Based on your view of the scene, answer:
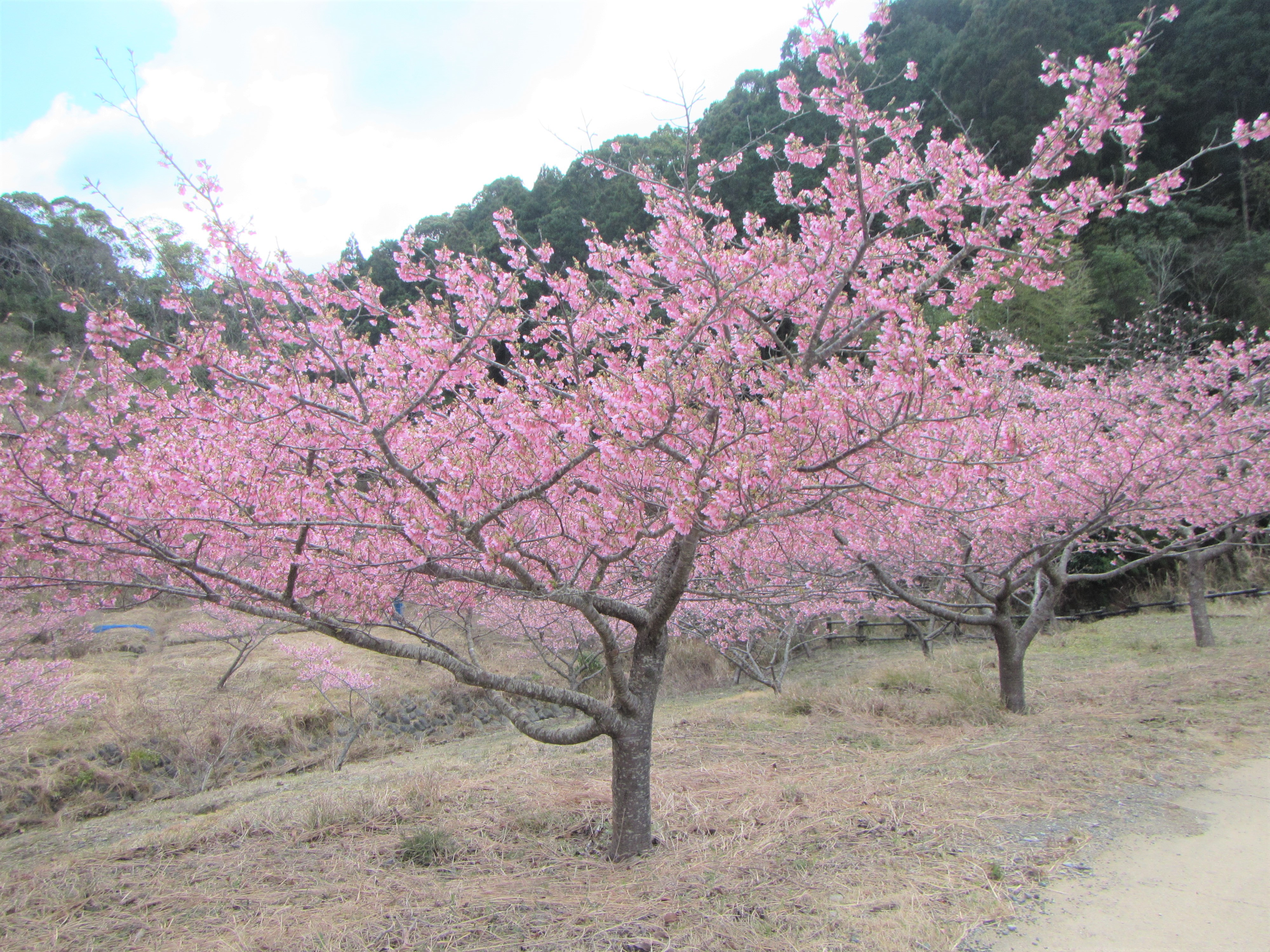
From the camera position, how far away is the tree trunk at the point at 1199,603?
362 inches

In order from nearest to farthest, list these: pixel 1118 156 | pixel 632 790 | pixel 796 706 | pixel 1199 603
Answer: pixel 632 790 → pixel 796 706 → pixel 1199 603 → pixel 1118 156

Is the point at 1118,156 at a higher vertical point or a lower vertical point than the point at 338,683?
higher

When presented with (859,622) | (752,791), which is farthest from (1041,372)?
(752,791)

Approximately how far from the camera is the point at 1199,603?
9.22m

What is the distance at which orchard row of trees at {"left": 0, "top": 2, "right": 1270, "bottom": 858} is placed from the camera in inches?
116

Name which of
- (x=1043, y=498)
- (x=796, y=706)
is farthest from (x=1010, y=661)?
(x=796, y=706)

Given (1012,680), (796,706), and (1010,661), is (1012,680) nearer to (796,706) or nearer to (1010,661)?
(1010,661)

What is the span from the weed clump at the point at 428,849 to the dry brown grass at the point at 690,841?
0.06 metres

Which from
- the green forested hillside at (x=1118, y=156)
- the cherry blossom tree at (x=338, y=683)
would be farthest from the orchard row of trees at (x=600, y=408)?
the green forested hillside at (x=1118, y=156)

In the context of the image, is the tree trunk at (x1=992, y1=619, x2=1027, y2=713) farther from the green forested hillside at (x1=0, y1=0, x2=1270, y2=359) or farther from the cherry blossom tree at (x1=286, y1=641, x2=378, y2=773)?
the green forested hillside at (x1=0, y1=0, x2=1270, y2=359)

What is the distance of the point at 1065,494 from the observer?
618 cm

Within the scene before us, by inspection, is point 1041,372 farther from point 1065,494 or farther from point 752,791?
point 752,791

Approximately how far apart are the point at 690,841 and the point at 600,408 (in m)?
2.48

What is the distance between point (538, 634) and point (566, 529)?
251 inches
